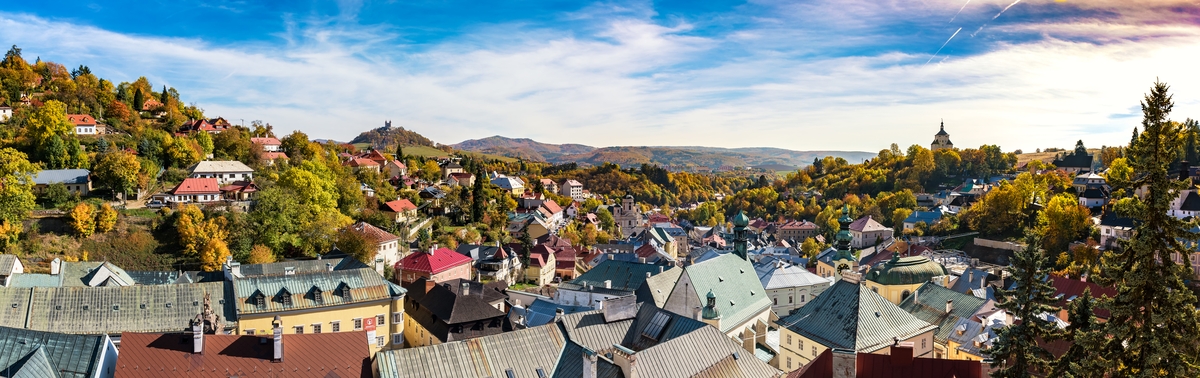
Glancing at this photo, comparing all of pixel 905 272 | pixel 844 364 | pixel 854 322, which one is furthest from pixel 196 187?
pixel 905 272

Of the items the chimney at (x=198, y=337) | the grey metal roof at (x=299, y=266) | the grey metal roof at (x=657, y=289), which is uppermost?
the chimney at (x=198, y=337)

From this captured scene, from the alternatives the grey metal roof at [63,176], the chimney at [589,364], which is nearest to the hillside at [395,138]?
the grey metal roof at [63,176]

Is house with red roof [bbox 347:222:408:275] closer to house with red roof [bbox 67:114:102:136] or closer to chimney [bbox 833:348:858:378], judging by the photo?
house with red roof [bbox 67:114:102:136]

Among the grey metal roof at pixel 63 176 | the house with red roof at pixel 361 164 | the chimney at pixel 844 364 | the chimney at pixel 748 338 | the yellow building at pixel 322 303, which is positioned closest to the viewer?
the chimney at pixel 844 364

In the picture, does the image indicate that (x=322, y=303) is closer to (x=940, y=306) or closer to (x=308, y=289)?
(x=308, y=289)

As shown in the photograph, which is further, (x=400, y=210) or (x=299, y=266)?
(x=400, y=210)

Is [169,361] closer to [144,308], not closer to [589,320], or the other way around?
[144,308]

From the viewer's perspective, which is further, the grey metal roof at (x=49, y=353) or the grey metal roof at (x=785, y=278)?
the grey metal roof at (x=785, y=278)

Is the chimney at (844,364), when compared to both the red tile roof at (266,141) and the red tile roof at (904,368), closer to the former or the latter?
the red tile roof at (904,368)
